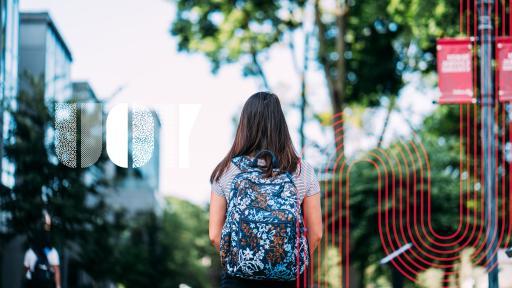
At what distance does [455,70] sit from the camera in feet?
27.9

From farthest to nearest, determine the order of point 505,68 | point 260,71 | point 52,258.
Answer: point 260,71
point 52,258
point 505,68

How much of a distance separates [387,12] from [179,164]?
33.5ft

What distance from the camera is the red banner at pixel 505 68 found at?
27.2ft

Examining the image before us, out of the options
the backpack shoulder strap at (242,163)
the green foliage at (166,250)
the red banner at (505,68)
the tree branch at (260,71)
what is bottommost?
the green foliage at (166,250)

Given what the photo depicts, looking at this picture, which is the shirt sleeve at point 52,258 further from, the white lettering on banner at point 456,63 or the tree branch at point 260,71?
the tree branch at point 260,71

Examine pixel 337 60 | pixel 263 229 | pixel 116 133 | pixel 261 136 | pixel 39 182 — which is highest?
pixel 337 60

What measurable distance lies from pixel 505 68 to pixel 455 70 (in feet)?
1.52

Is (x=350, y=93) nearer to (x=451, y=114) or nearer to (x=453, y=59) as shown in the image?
(x=451, y=114)

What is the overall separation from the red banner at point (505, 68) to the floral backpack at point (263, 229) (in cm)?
482

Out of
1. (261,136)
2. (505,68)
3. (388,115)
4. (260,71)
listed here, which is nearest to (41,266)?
(505,68)

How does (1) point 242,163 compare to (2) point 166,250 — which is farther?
(2) point 166,250

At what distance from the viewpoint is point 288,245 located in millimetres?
3949

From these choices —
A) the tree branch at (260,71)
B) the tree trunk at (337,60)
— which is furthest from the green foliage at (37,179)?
the tree trunk at (337,60)

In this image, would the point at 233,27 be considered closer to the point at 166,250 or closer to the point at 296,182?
the point at 166,250
